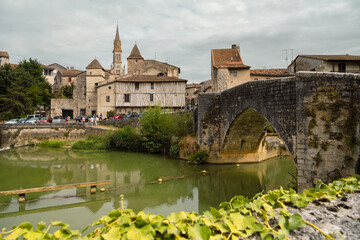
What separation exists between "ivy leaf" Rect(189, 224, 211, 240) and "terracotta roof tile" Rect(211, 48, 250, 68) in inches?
1053

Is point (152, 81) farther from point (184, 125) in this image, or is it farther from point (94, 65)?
point (184, 125)

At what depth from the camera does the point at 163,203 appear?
9703mm

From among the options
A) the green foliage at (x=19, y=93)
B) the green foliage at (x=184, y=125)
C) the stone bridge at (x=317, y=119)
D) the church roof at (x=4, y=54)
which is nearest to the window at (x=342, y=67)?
the green foliage at (x=184, y=125)

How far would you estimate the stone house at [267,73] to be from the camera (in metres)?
30.2

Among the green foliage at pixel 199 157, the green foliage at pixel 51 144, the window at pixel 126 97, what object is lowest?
the green foliage at pixel 51 144

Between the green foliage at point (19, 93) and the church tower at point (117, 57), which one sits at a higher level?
the church tower at point (117, 57)

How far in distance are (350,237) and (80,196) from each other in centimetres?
1044

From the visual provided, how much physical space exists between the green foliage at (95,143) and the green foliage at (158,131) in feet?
17.8

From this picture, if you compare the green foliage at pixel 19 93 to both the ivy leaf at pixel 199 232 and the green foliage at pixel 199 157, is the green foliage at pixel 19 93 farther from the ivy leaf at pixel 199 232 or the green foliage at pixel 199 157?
the ivy leaf at pixel 199 232

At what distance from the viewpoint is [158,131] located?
20.0 m

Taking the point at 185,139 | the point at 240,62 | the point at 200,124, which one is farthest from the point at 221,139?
the point at 240,62

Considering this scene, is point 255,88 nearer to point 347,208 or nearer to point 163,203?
point 163,203

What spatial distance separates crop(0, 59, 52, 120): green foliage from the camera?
36.5 m

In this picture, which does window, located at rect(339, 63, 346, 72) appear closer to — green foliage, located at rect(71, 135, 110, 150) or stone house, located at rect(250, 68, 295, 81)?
stone house, located at rect(250, 68, 295, 81)
